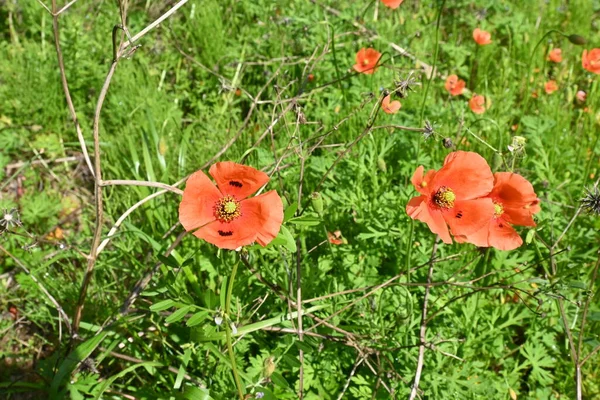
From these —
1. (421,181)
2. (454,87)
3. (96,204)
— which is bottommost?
(454,87)

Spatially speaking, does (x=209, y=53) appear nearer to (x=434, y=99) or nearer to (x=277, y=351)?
(x=434, y=99)

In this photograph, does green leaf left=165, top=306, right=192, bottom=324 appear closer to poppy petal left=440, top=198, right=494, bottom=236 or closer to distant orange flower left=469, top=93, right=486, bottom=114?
poppy petal left=440, top=198, right=494, bottom=236

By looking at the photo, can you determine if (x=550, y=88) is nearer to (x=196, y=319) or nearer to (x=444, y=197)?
(x=444, y=197)

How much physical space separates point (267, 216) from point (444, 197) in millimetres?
632

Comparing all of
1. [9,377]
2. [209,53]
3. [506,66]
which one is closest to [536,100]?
[506,66]

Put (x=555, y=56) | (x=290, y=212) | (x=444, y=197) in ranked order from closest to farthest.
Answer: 1. (x=290, y=212)
2. (x=444, y=197)
3. (x=555, y=56)

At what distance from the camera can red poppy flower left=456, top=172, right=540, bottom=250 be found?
1.83 m

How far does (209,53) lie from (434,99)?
1490 millimetres

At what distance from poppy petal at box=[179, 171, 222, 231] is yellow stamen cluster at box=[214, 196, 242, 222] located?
0.08 ft

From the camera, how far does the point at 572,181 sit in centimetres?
288

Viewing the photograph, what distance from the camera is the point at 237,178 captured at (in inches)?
70.3

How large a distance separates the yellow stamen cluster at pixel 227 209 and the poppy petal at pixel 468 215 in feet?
2.29

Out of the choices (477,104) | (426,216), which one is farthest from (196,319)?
(477,104)

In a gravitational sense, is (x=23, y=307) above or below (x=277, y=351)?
below
